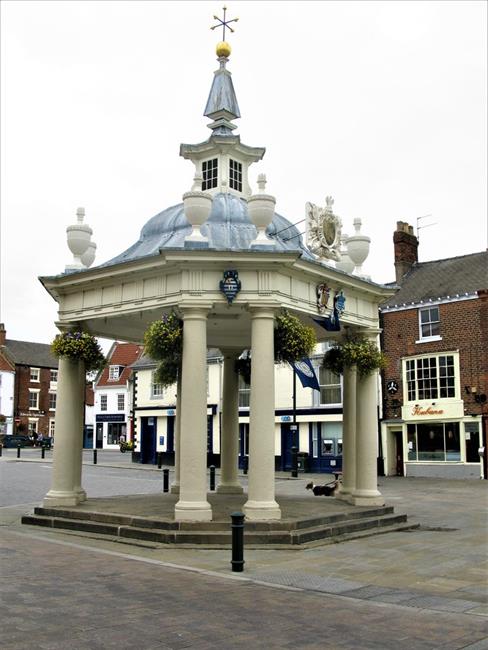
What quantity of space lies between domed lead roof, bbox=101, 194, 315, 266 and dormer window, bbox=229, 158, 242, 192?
0.40 metres

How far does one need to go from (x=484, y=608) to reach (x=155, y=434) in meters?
36.7

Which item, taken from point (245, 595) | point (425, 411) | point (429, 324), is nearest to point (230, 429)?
point (245, 595)

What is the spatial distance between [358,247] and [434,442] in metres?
18.8

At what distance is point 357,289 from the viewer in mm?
14648

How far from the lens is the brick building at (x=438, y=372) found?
30.3 meters

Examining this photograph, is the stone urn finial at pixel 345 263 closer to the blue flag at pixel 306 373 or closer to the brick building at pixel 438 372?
the blue flag at pixel 306 373

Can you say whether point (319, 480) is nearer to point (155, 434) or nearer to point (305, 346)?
point (155, 434)

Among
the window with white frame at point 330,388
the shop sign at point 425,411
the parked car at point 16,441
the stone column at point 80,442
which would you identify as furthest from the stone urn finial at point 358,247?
the parked car at point 16,441

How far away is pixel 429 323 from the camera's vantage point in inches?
1272

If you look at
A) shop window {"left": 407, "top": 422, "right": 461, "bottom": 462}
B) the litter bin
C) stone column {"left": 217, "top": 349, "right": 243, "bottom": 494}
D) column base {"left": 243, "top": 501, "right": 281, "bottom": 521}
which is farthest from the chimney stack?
column base {"left": 243, "top": 501, "right": 281, "bottom": 521}

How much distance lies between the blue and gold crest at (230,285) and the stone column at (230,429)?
5.59m

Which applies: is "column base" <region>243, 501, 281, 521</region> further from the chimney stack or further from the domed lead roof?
the chimney stack

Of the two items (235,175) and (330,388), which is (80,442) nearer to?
(235,175)

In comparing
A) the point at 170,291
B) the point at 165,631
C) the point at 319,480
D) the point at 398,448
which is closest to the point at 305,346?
the point at 170,291
